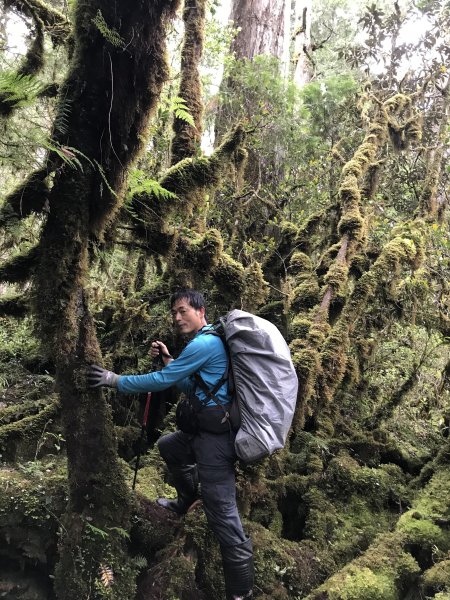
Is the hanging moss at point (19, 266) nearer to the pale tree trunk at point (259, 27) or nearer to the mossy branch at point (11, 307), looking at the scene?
the mossy branch at point (11, 307)

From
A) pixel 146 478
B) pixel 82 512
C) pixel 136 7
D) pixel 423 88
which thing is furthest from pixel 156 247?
pixel 423 88

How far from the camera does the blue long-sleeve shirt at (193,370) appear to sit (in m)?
3.90

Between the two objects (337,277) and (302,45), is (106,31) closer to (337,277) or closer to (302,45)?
(337,277)

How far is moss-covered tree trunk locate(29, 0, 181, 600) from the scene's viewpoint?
10.8ft

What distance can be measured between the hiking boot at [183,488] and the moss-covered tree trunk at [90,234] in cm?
66

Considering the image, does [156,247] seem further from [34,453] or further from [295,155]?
[295,155]

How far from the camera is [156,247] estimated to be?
4.79 m

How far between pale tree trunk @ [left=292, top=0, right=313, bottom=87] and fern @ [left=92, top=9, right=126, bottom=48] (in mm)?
12118

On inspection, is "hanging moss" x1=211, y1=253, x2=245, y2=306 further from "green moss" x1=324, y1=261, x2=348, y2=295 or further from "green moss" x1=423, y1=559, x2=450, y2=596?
"green moss" x1=423, y1=559, x2=450, y2=596

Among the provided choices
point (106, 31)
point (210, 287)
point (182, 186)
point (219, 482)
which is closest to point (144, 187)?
point (182, 186)

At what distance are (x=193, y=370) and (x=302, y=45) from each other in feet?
44.1

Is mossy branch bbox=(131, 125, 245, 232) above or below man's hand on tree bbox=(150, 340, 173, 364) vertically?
above

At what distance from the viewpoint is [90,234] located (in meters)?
3.97

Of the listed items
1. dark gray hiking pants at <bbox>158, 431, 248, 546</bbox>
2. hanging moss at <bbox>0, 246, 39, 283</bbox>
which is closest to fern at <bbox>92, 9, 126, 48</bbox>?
hanging moss at <bbox>0, 246, 39, 283</bbox>
